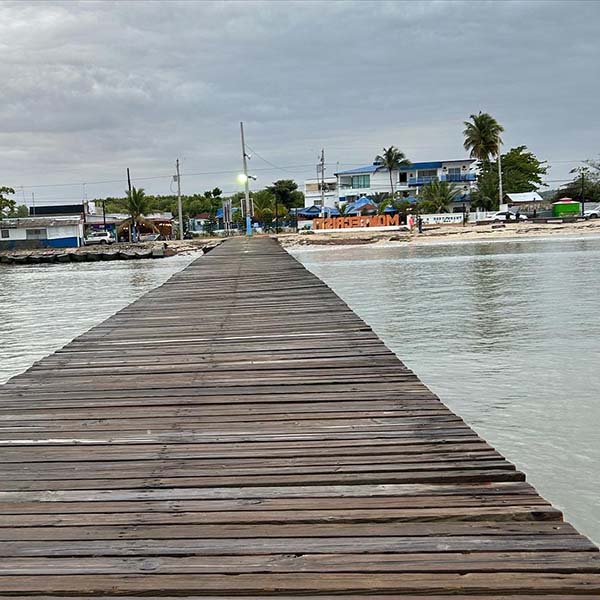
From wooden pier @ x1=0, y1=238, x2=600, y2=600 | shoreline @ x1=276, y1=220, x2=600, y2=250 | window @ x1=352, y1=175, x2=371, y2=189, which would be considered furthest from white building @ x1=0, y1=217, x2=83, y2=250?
wooden pier @ x1=0, y1=238, x2=600, y2=600

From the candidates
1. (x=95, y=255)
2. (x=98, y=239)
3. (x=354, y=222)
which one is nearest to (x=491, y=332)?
(x=95, y=255)

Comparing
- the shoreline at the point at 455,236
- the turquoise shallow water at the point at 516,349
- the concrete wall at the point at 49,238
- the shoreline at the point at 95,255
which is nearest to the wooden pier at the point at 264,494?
the turquoise shallow water at the point at 516,349

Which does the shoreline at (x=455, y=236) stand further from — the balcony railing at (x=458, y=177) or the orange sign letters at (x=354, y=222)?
the balcony railing at (x=458, y=177)

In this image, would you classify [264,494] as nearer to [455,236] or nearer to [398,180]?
[455,236]

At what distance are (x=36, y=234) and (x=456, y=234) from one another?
106 ft

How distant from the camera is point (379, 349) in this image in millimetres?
6234

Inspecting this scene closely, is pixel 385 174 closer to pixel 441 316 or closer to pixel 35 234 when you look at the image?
pixel 35 234

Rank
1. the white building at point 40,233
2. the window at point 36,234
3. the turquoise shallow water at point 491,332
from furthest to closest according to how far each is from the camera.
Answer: the window at point 36,234 < the white building at point 40,233 < the turquoise shallow water at point 491,332

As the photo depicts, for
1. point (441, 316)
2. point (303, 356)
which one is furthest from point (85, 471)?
point (441, 316)

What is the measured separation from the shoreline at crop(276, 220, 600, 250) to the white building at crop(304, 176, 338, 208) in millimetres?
28738

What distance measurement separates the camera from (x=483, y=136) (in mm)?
66625

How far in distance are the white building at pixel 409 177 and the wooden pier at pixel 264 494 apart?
7260 centimetres

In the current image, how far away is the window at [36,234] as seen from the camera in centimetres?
5769

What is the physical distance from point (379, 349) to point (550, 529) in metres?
3.68
